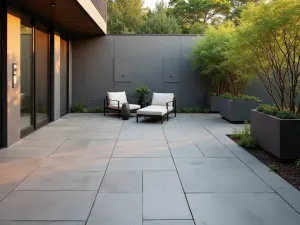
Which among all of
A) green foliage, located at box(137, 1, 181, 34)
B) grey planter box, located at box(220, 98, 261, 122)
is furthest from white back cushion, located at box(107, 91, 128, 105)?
green foliage, located at box(137, 1, 181, 34)

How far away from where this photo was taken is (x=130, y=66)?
13.7 metres

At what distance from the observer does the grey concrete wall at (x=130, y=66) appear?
13.7 meters

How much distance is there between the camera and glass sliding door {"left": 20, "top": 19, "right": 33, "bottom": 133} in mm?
7898

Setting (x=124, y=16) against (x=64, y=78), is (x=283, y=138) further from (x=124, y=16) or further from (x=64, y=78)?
(x=124, y=16)

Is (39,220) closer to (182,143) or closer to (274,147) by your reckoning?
(274,147)

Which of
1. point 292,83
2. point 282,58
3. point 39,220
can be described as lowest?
point 39,220

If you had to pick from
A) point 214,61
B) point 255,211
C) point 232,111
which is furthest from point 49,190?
point 214,61

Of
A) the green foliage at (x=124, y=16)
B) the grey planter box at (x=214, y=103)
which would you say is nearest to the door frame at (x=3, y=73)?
the grey planter box at (x=214, y=103)

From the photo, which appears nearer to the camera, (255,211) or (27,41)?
(255,211)

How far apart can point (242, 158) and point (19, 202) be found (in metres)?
3.63

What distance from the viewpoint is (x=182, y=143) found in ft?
24.1

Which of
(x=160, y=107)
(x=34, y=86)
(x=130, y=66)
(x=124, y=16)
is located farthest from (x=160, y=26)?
(x=34, y=86)

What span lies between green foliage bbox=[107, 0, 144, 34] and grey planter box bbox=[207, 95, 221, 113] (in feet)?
45.2

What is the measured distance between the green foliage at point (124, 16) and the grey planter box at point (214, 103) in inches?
542
